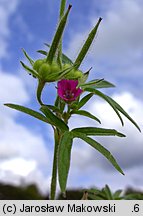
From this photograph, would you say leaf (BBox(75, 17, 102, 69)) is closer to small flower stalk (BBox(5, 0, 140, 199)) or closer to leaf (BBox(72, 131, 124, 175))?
small flower stalk (BBox(5, 0, 140, 199))

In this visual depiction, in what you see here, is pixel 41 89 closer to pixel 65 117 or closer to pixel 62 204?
pixel 65 117

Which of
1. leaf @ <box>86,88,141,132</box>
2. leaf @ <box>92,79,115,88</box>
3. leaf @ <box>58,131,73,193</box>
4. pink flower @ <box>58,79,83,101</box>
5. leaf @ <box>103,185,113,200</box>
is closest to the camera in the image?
leaf @ <box>58,131,73,193</box>

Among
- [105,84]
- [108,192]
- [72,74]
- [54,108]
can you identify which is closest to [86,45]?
[72,74]

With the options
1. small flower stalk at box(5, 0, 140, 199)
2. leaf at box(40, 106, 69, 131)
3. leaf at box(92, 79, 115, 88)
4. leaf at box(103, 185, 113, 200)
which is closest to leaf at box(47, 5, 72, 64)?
small flower stalk at box(5, 0, 140, 199)

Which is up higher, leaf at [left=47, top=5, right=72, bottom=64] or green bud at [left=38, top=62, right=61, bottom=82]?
leaf at [left=47, top=5, right=72, bottom=64]

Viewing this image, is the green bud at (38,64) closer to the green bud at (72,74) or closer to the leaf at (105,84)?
the green bud at (72,74)

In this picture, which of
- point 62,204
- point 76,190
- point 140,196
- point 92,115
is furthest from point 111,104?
point 76,190
